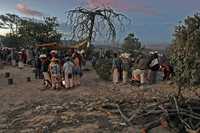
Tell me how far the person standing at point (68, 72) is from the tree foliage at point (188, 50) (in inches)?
301

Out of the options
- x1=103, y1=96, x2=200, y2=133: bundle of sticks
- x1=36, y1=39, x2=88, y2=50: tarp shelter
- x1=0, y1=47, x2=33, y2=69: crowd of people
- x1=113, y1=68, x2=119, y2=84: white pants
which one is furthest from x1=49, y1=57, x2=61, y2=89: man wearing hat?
x1=0, y1=47, x2=33, y2=69: crowd of people

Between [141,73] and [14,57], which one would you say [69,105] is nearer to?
[141,73]

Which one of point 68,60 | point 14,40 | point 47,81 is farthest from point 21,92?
point 14,40

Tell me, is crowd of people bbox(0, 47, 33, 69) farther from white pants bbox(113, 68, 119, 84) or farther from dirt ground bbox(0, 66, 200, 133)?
white pants bbox(113, 68, 119, 84)

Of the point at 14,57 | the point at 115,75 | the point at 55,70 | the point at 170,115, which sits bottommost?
the point at 170,115

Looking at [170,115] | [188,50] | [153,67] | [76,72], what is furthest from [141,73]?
[188,50]

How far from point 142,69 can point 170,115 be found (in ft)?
23.9

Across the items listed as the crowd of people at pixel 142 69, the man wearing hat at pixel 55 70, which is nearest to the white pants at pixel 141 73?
the crowd of people at pixel 142 69

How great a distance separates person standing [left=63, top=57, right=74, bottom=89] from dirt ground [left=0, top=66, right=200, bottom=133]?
1.25 ft

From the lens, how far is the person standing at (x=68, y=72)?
1584 centimetres

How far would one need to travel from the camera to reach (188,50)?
334 inches

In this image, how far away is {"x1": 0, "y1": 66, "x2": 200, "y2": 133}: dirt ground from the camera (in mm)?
10094

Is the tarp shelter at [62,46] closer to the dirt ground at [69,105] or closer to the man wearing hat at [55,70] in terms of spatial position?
the dirt ground at [69,105]

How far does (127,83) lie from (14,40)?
122 feet
